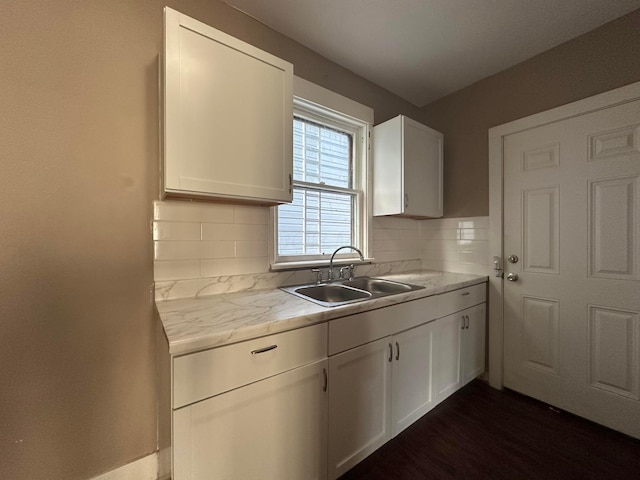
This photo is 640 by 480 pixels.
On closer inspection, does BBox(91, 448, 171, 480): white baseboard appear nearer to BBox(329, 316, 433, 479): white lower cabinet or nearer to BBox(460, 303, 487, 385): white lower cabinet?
BBox(329, 316, 433, 479): white lower cabinet

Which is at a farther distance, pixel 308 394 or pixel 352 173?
pixel 352 173

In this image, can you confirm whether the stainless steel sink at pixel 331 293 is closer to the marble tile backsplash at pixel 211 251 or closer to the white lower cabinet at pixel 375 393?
the marble tile backsplash at pixel 211 251

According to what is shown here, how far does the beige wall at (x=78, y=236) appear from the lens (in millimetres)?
1052

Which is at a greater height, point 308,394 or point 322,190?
point 322,190

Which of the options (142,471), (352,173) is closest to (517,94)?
(352,173)

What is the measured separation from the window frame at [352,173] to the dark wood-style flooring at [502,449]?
1207mm

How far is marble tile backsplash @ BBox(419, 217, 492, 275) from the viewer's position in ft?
7.39

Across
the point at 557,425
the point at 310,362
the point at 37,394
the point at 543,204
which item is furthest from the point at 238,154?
the point at 557,425

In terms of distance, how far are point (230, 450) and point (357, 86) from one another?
2529 millimetres

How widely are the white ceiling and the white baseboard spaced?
2567 millimetres

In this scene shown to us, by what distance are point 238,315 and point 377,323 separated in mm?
721

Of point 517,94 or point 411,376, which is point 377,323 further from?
point 517,94

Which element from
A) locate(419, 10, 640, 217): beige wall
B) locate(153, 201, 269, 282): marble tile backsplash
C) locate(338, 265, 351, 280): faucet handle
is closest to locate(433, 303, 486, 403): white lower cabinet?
locate(338, 265, 351, 280): faucet handle

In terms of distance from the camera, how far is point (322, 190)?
2.02m
